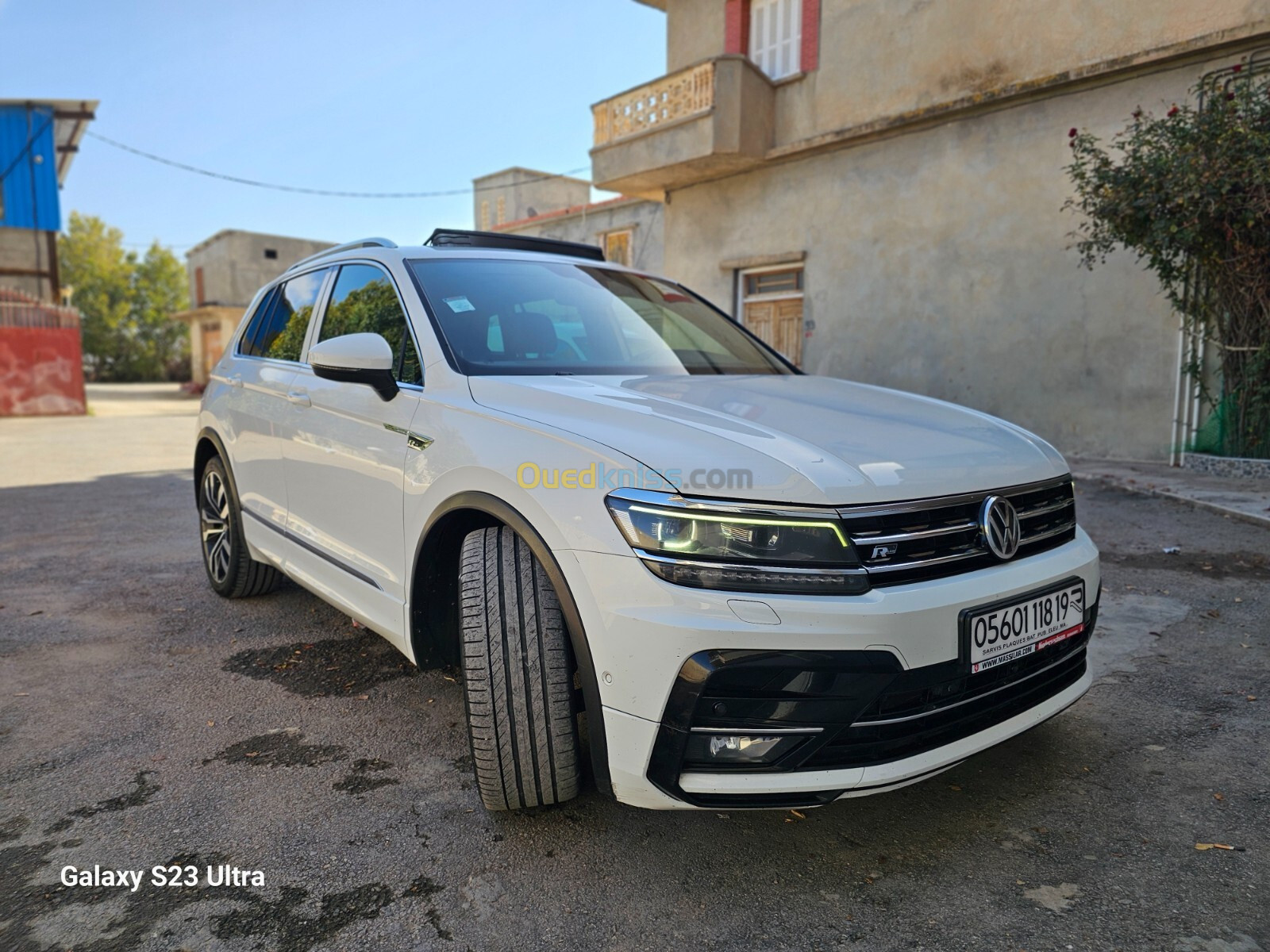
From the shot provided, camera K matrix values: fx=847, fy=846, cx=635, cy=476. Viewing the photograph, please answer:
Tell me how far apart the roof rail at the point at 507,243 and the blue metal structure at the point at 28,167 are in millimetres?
23538

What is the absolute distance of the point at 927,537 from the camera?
6.42 feet

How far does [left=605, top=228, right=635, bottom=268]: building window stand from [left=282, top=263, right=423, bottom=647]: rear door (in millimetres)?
A: 15233

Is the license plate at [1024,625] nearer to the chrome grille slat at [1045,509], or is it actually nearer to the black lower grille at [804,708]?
the black lower grille at [804,708]

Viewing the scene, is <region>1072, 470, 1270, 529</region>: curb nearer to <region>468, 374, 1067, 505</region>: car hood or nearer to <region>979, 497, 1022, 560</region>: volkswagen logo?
<region>468, 374, 1067, 505</region>: car hood

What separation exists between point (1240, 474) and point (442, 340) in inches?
334

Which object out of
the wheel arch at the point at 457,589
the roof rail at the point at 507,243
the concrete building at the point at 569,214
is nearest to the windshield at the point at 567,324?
the roof rail at the point at 507,243

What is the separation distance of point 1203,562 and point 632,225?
1455 centimetres

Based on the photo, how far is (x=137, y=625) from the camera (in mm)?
4016

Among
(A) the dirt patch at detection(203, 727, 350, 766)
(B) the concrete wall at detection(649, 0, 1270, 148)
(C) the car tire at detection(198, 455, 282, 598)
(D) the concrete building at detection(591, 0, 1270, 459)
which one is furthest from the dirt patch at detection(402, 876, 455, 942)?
(B) the concrete wall at detection(649, 0, 1270, 148)

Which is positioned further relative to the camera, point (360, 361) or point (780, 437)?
point (360, 361)

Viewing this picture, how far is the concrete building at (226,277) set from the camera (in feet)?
102

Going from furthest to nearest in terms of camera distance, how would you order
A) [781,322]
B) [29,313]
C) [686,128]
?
1. [29,313]
2. [781,322]
3. [686,128]

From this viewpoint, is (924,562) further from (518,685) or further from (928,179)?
(928,179)

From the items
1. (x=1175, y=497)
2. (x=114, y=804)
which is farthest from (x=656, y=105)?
(x=114, y=804)
